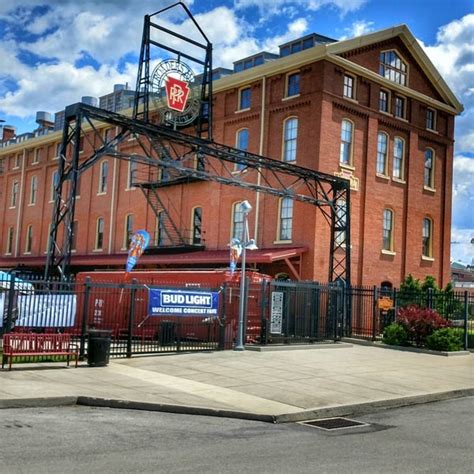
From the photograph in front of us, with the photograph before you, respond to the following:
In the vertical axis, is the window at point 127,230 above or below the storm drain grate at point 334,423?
above

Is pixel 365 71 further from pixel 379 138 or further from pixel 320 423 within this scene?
pixel 320 423

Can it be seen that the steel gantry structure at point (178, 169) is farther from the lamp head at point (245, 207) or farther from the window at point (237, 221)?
the lamp head at point (245, 207)

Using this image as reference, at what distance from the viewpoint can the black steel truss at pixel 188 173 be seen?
1992cm

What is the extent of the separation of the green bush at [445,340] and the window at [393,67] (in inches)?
693

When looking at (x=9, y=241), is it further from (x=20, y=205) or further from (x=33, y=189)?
(x=33, y=189)

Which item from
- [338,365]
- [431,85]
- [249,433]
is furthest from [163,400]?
[431,85]

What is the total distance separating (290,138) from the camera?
3164cm

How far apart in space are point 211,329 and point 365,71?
62.2 ft

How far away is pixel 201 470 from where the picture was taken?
645cm

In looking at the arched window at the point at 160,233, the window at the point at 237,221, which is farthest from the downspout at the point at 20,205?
the window at the point at 237,221

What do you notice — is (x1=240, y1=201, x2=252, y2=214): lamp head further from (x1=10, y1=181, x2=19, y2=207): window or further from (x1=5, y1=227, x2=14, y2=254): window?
(x1=10, y1=181, x2=19, y2=207): window

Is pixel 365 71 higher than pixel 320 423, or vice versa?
pixel 365 71

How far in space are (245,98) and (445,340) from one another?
18.5 m

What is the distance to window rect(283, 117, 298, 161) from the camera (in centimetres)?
3139
